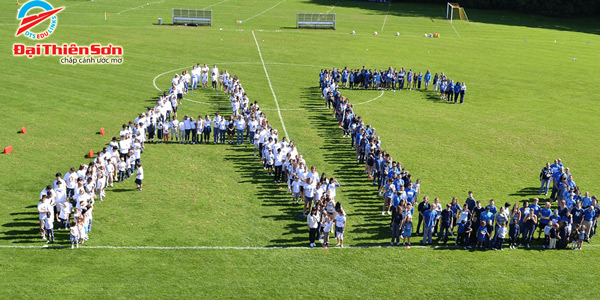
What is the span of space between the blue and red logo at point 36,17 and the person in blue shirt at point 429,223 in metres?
48.0

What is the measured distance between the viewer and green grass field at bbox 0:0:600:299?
67.2 feet

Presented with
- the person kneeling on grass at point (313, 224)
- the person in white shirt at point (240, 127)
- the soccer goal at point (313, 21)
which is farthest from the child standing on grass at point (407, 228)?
the soccer goal at point (313, 21)

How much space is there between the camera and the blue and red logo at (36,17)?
60.5 m

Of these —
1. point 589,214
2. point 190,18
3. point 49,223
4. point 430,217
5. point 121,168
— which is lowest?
point 49,223

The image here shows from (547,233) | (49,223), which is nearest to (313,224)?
(547,233)

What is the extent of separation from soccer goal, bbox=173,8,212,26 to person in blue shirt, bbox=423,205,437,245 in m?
53.8

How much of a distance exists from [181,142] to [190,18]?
4067 centimetres

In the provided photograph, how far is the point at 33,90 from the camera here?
4319 centimetres

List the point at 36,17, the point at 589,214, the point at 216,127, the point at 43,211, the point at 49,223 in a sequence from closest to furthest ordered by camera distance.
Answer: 1. the point at 49,223
2. the point at 43,211
3. the point at 589,214
4. the point at 216,127
5. the point at 36,17

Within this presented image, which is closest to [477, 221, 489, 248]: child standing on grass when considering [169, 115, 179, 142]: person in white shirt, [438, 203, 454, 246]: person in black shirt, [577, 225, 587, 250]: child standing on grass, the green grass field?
the green grass field

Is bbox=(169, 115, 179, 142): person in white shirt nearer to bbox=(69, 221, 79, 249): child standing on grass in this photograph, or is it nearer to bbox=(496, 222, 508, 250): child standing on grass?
bbox=(69, 221, 79, 249): child standing on grass

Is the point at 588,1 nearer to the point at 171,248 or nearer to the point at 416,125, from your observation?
the point at 416,125

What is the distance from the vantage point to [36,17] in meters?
69.8

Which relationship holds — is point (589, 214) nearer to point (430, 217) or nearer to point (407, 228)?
point (430, 217)
